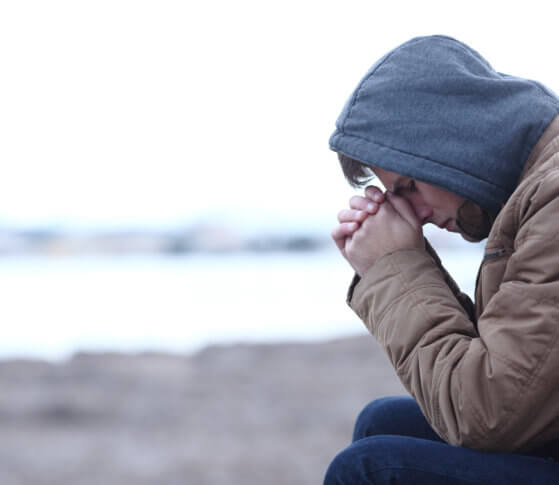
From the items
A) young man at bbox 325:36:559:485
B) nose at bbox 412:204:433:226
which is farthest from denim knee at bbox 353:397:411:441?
nose at bbox 412:204:433:226

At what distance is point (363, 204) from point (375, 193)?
3cm

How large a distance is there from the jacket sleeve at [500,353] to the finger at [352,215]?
207 millimetres

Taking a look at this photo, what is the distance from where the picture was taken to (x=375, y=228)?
1160 mm

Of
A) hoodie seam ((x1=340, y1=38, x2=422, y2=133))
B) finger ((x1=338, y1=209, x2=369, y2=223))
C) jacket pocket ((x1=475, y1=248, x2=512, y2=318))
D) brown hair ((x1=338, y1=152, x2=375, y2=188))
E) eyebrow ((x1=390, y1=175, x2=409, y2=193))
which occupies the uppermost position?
hoodie seam ((x1=340, y1=38, x2=422, y2=133))

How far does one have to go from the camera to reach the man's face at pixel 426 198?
3.78 ft

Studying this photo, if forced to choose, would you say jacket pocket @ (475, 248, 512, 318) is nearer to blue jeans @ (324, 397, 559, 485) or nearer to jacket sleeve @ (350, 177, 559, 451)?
jacket sleeve @ (350, 177, 559, 451)

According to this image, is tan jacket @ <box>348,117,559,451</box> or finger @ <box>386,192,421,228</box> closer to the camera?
tan jacket @ <box>348,117,559,451</box>

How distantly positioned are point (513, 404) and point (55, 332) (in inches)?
198

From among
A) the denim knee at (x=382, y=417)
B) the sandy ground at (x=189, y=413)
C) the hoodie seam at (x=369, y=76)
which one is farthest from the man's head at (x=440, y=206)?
the sandy ground at (x=189, y=413)

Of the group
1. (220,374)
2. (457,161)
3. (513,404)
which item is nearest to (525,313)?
(513,404)

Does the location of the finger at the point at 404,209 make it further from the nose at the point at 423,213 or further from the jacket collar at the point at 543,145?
the jacket collar at the point at 543,145

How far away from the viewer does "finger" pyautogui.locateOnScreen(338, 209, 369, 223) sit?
1.18 metres

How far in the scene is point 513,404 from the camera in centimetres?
88

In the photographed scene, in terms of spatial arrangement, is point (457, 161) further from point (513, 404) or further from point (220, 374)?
point (220, 374)
